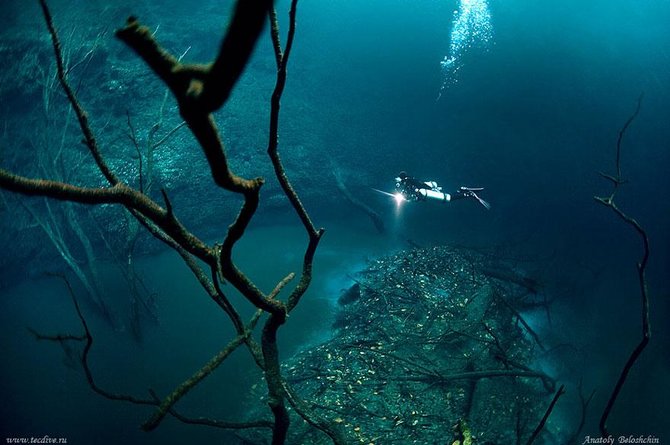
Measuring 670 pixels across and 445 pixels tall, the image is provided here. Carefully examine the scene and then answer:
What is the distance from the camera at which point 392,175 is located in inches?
634

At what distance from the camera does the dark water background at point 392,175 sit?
8.68 m

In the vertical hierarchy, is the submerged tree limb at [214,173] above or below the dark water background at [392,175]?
below

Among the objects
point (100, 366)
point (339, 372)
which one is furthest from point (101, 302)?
point (339, 372)

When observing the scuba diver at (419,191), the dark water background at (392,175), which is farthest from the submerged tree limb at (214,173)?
the dark water background at (392,175)

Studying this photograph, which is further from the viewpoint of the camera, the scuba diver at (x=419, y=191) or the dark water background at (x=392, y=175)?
the dark water background at (x=392, y=175)

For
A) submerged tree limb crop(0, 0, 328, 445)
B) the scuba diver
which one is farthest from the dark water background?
submerged tree limb crop(0, 0, 328, 445)

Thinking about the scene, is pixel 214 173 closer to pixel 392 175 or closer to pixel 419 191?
pixel 419 191

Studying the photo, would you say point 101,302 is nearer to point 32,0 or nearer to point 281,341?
point 281,341

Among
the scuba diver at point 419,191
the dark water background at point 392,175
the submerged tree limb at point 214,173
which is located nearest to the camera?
the submerged tree limb at point 214,173

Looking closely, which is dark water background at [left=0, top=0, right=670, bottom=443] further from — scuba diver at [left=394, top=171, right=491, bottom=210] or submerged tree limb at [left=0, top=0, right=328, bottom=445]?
submerged tree limb at [left=0, top=0, right=328, bottom=445]

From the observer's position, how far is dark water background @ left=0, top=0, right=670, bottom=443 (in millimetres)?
8680

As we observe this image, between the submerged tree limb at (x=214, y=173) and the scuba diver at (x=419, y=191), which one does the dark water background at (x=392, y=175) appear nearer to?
the scuba diver at (x=419, y=191)

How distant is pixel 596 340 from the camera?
33.1 ft

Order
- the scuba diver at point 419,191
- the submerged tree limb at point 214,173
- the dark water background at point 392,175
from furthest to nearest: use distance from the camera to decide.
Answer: the dark water background at point 392,175, the scuba diver at point 419,191, the submerged tree limb at point 214,173
